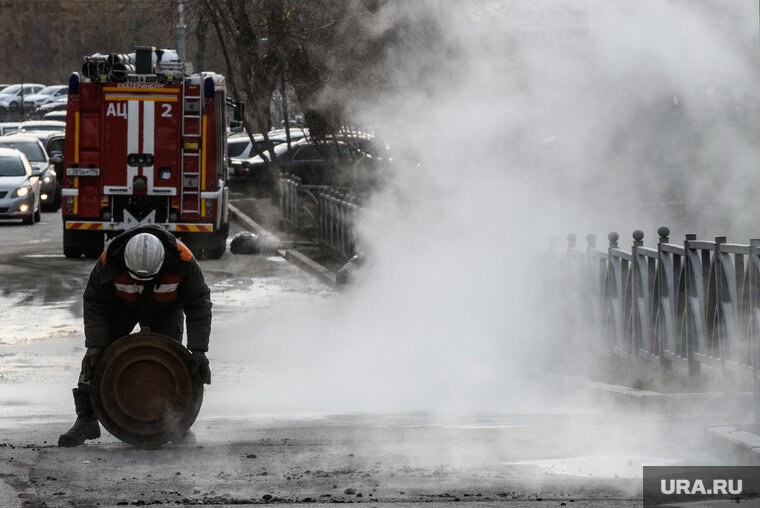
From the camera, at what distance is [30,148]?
98.9 feet

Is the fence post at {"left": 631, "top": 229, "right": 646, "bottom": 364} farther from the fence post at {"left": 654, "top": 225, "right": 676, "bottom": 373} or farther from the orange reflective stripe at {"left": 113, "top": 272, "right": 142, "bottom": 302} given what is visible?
the orange reflective stripe at {"left": 113, "top": 272, "right": 142, "bottom": 302}

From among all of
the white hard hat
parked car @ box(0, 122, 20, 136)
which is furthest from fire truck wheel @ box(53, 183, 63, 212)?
the white hard hat

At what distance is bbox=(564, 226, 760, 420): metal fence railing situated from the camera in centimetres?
815

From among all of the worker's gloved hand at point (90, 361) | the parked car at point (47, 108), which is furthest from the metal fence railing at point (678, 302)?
the parked car at point (47, 108)

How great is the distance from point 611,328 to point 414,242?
183 inches

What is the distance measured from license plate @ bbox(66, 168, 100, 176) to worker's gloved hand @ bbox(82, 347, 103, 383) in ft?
37.4

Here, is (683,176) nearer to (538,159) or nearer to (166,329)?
(538,159)

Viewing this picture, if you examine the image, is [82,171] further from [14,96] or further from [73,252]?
[14,96]

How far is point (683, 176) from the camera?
2127cm

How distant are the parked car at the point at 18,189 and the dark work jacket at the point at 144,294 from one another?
758 inches

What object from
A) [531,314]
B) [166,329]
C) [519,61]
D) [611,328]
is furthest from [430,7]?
[166,329]

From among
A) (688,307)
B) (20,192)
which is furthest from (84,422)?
(20,192)

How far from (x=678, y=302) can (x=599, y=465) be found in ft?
8.56

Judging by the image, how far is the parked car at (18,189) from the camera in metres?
26.1
